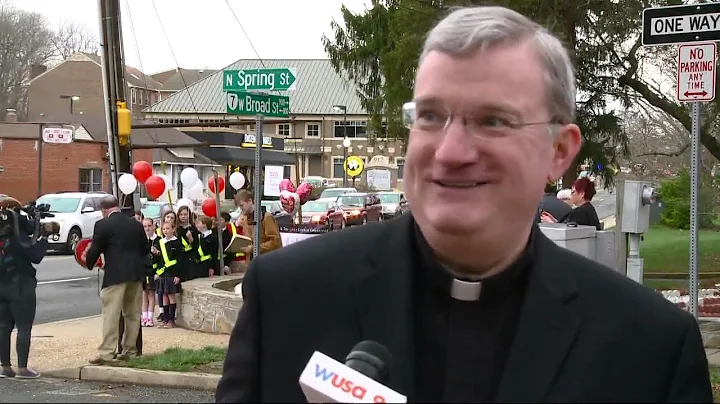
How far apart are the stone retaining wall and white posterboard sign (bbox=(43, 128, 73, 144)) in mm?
19112

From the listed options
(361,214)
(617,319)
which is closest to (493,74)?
(617,319)

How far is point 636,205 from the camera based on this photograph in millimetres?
8477

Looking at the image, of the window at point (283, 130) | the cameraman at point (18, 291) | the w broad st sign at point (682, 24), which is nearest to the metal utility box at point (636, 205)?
the w broad st sign at point (682, 24)

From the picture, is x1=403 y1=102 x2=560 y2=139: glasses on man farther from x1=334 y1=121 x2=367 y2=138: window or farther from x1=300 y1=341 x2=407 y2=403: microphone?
x1=334 y1=121 x2=367 y2=138: window

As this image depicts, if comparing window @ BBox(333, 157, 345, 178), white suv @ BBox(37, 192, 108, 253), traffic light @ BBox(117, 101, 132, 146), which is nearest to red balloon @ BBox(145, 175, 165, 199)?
traffic light @ BBox(117, 101, 132, 146)

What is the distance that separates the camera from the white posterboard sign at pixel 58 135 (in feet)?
102

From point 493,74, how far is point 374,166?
7513 cm

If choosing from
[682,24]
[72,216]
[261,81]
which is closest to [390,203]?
[72,216]

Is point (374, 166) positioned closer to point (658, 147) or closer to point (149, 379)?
point (658, 147)

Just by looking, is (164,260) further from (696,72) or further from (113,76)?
(696,72)

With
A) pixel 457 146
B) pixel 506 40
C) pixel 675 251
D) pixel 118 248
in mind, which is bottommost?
pixel 675 251

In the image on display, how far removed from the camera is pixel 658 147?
3812 cm

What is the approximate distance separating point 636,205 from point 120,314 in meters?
5.70

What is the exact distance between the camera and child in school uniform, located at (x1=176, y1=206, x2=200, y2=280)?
46.9 ft
